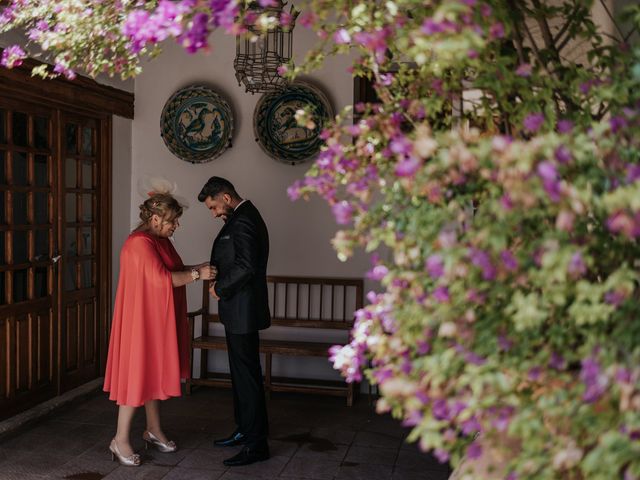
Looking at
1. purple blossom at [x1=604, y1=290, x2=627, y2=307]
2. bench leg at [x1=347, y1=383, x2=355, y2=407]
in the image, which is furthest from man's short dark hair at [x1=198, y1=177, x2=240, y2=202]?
purple blossom at [x1=604, y1=290, x2=627, y2=307]

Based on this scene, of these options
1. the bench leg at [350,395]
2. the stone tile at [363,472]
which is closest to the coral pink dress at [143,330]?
the stone tile at [363,472]

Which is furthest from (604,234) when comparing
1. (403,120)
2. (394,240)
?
(403,120)

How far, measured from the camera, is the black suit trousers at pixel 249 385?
3990 mm

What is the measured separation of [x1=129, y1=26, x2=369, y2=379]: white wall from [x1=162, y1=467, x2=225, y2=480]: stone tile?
1.90 metres

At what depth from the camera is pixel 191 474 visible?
3773 millimetres

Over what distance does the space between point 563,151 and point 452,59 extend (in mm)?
418

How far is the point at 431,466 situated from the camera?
13.0 feet

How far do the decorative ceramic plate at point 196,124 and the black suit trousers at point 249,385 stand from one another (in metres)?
2.11

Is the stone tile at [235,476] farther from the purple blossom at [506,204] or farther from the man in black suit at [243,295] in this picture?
the purple blossom at [506,204]

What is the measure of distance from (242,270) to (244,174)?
6.35ft

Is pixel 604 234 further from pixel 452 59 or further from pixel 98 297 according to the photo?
pixel 98 297

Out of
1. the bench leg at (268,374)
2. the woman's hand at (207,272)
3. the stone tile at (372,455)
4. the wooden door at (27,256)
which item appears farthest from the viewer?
the bench leg at (268,374)

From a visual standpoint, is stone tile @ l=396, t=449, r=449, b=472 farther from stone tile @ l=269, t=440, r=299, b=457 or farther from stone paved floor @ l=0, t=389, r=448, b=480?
stone tile @ l=269, t=440, r=299, b=457

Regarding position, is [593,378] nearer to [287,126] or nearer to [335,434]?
[335,434]
